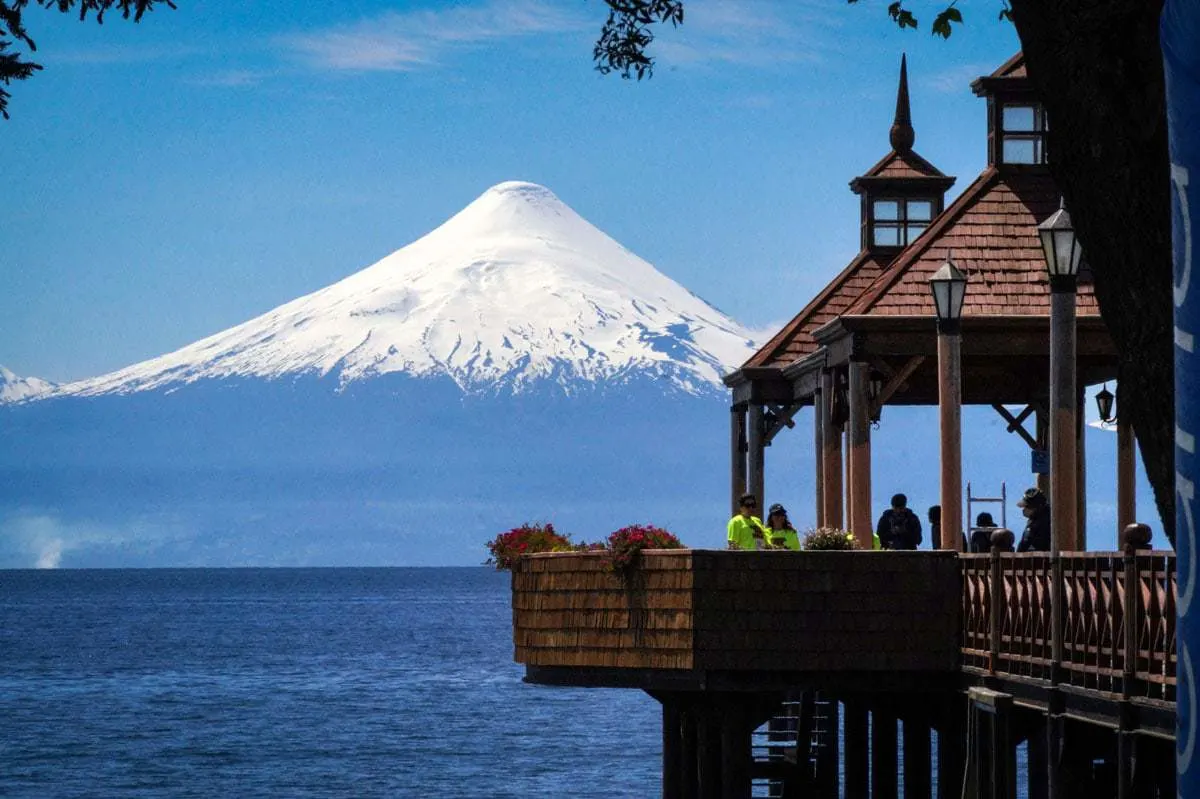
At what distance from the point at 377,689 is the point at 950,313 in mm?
61969

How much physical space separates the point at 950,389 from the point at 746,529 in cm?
250

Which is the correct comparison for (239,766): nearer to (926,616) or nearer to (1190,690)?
(926,616)

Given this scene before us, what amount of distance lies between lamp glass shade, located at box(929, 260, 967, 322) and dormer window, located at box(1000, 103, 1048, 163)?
18.1ft

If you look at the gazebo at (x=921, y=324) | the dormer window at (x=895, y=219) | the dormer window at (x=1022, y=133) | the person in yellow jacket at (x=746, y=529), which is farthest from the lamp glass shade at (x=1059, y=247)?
the dormer window at (x=895, y=219)

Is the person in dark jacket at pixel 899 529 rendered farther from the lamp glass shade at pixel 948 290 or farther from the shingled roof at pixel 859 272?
the shingled roof at pixel 859 272

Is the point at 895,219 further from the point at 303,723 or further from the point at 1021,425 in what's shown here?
the point at 303,723

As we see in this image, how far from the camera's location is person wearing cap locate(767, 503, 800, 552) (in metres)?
19.8

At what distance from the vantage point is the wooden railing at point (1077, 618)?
12.7 meters

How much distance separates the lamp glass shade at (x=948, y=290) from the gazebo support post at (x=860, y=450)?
253cm

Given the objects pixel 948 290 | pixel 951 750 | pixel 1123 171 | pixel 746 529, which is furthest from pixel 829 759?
pixel 1123 171

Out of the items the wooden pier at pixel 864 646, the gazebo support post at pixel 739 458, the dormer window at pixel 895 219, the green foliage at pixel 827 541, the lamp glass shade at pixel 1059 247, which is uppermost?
the dormer window at pixel 895 219

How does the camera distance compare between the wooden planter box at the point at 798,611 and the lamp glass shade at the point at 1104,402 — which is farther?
the lamp glass shade at the point at 1104,402

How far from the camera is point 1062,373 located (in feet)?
54.4

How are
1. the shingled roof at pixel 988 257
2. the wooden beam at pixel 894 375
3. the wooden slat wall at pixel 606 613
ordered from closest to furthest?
the wooden slat wall at pixel 606 613, the wooden beam at pixel 894 375, the shingled roof at pixel 988 257
